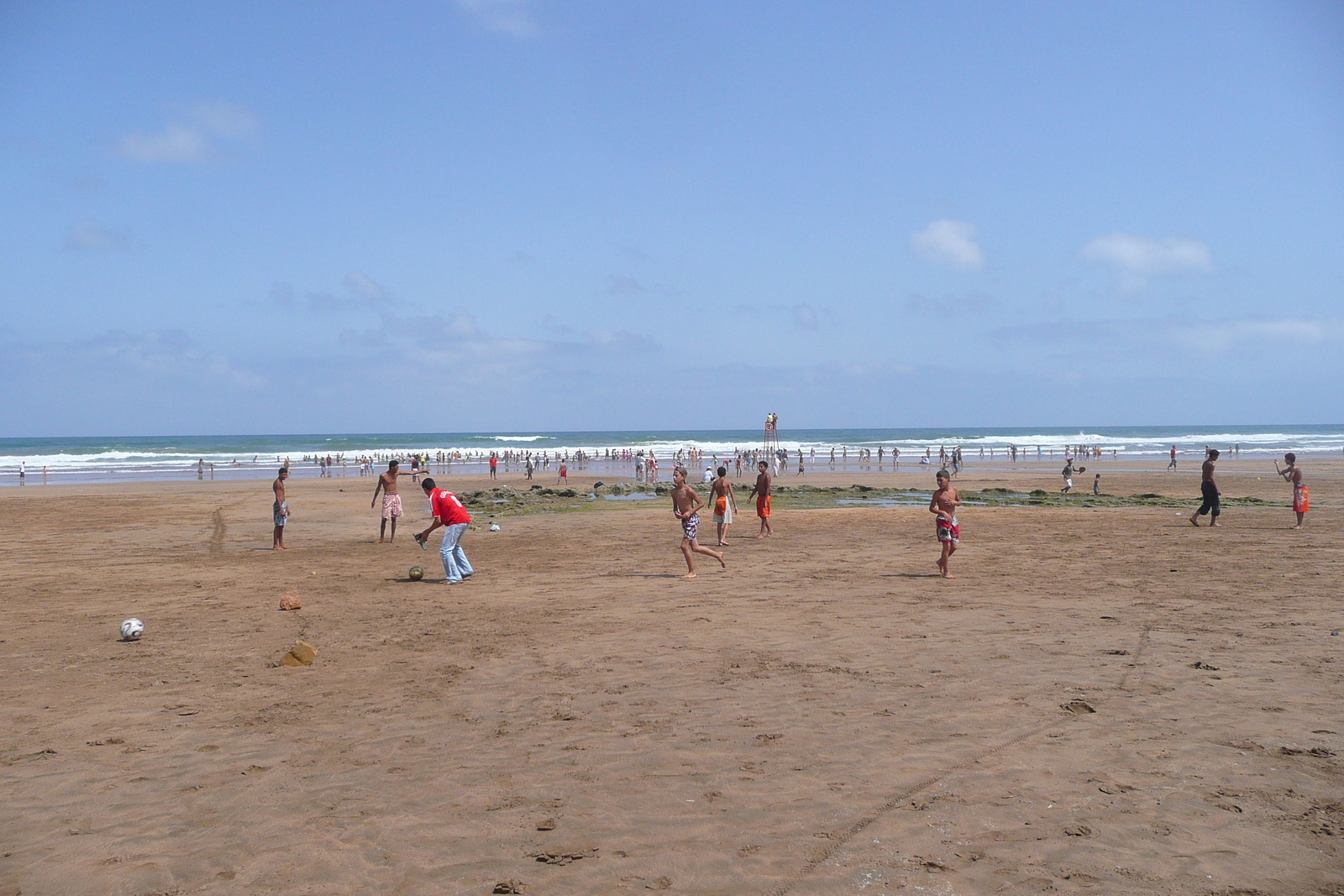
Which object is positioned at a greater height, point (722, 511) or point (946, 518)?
point (946, 518)

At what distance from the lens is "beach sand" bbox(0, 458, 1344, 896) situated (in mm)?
4961

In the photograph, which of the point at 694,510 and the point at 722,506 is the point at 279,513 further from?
the point at 694,510

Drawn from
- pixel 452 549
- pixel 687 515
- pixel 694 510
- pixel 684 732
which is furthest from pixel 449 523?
pixel 684 732

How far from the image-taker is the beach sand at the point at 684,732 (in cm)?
496

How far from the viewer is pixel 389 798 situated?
579cm

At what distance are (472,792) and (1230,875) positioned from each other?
4312mm

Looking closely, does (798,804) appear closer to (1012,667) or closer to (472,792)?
(472,792)

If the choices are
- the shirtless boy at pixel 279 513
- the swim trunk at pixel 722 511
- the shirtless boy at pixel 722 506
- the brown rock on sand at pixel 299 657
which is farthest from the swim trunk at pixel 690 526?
the shirtless boy at pixel 279 513

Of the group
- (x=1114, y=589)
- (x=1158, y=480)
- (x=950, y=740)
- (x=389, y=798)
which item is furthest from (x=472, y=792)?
(x=1158, y=480)

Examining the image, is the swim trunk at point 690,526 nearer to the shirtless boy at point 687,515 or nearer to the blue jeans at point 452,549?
the shirtless boy at point 687,515

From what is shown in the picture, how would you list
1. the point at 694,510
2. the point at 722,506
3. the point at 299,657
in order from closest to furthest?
1. the point at 299,657
2. the point at 694,510
3. the point at 722,506

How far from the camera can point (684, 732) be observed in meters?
6.97

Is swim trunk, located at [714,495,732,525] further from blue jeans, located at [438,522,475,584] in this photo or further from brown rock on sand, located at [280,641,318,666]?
brown rock on sand, located at [280,641,318,666]

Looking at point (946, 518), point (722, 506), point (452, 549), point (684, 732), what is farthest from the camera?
point (722, 506)
